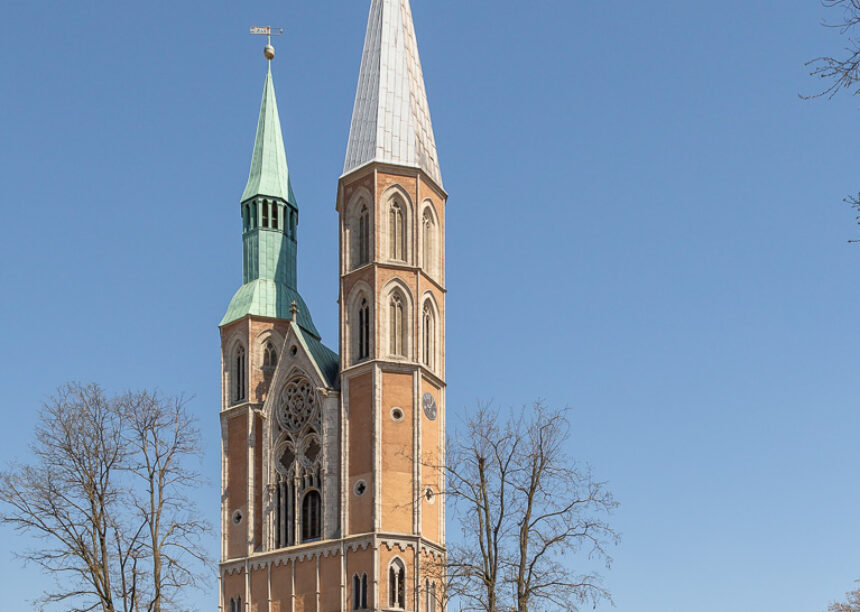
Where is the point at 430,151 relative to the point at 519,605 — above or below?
above

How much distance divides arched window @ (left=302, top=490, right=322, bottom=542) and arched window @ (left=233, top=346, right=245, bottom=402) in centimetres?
738

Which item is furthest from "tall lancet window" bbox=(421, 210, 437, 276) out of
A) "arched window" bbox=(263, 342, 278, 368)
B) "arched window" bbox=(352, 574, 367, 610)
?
"arched window" bbox=(352, 574, 367, 610)

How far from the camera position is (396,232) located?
6481 cm

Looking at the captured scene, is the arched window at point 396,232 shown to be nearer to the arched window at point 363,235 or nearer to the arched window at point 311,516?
the arched window at point 363,235

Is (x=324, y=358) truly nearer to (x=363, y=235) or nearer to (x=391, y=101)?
(x=363, y=235)

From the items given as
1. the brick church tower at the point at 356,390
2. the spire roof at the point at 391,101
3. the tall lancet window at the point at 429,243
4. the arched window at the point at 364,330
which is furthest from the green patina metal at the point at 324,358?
the spire roof at the point at 391,101

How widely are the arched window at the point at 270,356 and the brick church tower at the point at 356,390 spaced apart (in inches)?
2.8

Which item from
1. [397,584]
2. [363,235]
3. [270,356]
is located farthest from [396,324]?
→ [397,584]

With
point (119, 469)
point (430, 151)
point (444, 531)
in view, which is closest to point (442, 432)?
point (444, 531)

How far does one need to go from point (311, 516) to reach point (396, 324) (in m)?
9.60

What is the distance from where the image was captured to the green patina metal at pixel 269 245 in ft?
230

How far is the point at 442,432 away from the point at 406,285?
273 inches

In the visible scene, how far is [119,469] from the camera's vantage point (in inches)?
1497

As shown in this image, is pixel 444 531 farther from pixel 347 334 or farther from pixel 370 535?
pixel 347 334
